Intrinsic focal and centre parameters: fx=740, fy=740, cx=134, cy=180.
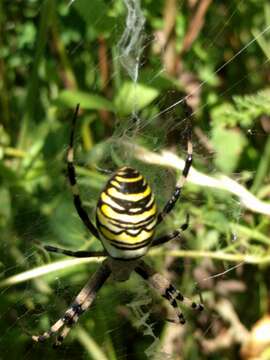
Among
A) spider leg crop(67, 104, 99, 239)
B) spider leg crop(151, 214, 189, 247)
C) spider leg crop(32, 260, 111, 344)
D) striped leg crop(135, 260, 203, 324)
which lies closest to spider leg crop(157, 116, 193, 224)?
spider leg crop(151, 214, 189, 247)

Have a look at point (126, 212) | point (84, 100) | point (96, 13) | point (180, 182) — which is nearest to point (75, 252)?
point (180, 182)

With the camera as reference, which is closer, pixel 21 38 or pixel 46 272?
pixel 46 272

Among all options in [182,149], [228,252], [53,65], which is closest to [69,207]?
[182,149]

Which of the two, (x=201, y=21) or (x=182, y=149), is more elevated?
(x=201, y=21)

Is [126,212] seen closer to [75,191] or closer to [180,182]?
[75,191]

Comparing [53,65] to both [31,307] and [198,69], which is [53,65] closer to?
[198,69]

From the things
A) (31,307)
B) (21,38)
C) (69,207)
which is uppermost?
(21,38)
